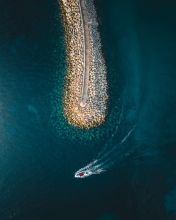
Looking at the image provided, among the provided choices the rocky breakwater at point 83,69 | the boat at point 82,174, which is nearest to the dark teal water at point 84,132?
the boat at point 82,174

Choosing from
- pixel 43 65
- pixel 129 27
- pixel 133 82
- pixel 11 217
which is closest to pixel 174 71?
pixel 133 82

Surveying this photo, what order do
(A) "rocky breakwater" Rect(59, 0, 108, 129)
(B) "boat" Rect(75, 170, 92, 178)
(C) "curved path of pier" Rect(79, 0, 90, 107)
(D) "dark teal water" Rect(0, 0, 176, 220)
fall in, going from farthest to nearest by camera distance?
(B) "boat" Rect(75, 170, 92, 178) → (D) "dark teal water" Rect(0, 0, 176, 220) → (A) "rocky breakwater" Rect(59, 0, 108, 129) → (C) "curved path of pier" Rect(79, 0, 90, 107)

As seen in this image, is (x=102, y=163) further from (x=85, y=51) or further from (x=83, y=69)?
(x=85, y=51)

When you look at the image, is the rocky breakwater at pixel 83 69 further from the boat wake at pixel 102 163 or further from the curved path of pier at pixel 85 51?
the boat wake at pixel 102 163

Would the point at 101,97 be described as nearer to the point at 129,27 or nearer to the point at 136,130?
the point at 136,130

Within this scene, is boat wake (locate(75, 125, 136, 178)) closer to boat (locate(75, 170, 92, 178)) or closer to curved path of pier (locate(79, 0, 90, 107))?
boat (locate(75, 170, 92, 178))

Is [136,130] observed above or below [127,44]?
below

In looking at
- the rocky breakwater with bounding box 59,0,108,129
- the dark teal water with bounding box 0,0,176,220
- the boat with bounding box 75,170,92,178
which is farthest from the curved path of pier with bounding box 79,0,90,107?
the boat with bounding box 75,170,92,178
